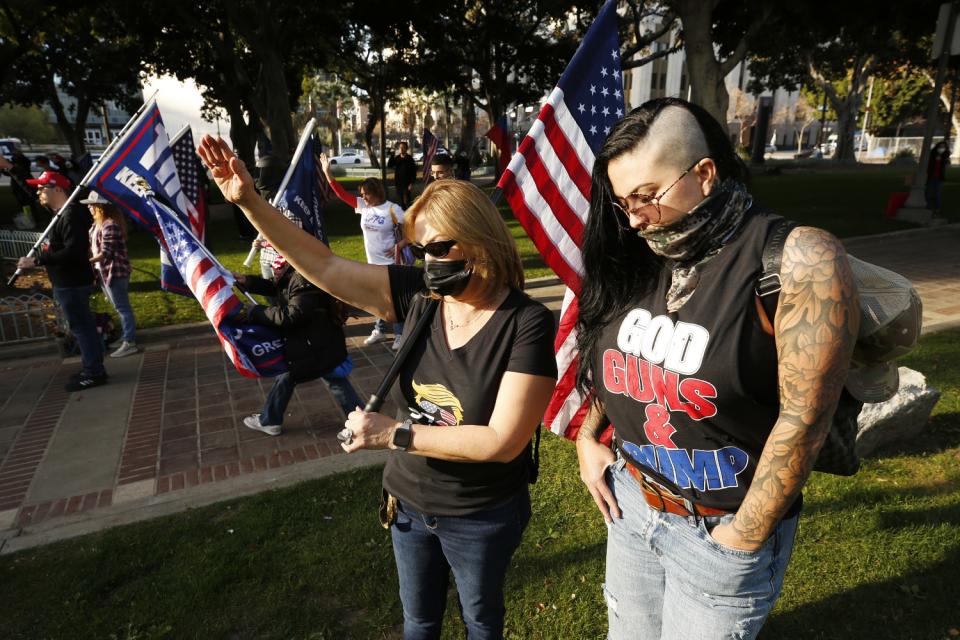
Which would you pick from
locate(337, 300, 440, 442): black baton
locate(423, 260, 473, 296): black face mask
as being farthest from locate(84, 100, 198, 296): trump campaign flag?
locate(423, 260, 473, 296): black face mask

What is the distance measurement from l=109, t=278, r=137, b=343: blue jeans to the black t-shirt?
615 centimetres

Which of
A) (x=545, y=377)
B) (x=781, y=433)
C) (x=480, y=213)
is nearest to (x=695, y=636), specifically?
(x=781, y=433)

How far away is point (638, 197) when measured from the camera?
1.57 metres

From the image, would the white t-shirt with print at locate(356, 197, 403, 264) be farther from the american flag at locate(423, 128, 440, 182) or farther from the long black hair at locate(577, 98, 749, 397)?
the long black hair at locate(577, 98, 749, 397)

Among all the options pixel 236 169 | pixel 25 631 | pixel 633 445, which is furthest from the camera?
pixel 25 631

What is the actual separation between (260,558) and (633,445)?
2.63m

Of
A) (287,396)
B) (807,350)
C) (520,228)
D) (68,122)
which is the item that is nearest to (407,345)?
(807,350)

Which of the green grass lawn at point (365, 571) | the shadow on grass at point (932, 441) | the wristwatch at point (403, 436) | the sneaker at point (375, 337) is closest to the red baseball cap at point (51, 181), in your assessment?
the sneaker at point (375, 337)

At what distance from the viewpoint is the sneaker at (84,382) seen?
20.3 feet

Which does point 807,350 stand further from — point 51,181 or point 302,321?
point 51,181

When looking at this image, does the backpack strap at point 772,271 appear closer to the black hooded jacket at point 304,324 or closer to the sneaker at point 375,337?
the black hooded jacket at point 304,324

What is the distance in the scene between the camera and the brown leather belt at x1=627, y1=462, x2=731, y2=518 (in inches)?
64.9

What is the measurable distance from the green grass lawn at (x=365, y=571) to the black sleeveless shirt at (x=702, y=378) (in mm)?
1737

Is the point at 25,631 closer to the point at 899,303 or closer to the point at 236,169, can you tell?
the point at 236,169
